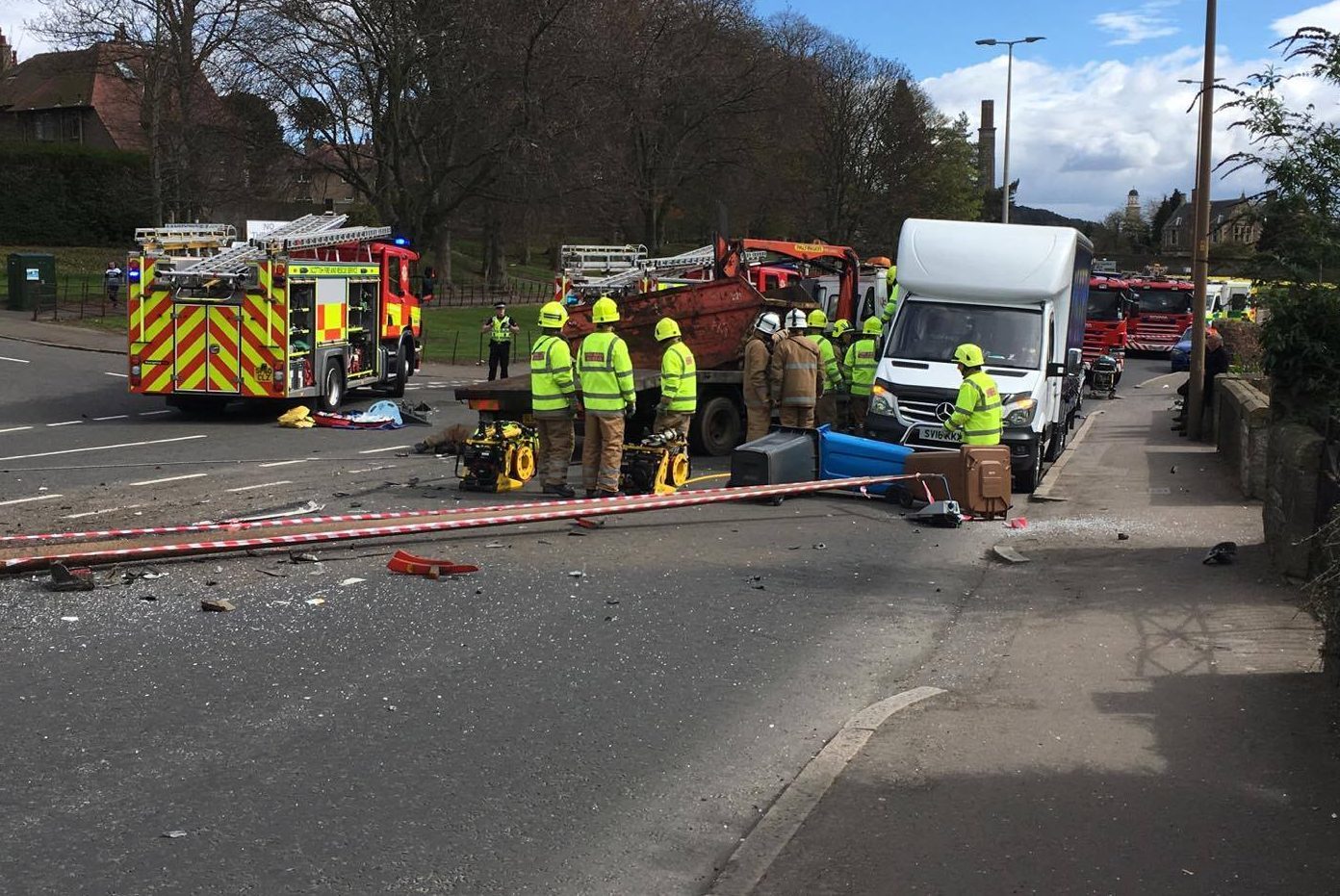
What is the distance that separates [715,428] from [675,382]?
13.9 feet

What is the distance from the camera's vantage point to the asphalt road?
205 inches

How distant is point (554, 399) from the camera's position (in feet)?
43.0

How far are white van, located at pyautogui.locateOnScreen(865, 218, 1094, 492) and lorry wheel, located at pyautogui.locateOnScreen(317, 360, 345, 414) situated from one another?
9.66m

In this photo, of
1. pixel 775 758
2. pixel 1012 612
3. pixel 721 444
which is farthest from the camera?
pixel 721 444

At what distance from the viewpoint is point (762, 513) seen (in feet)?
42.8

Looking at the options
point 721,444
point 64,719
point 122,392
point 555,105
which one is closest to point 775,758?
point 64,719

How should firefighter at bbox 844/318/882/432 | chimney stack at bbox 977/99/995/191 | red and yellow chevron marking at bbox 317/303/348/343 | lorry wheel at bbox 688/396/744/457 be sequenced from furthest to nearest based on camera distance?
1. chimney stack at bbox 977/99/995/191
2. red and yellow chevron marking at bbox 317/303/348/343
3. lorry wheel at bbox 688/396/744/457
4. firefighter at bbox 844/318/882/432

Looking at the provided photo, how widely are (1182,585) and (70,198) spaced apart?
51553 millimetres

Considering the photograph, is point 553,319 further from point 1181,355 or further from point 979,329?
point 1181,355

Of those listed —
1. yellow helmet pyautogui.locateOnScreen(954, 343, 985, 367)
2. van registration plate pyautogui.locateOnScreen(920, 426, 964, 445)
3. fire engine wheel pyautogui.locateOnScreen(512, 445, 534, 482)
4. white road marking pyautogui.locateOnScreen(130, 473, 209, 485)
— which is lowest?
white road marking pyautogui.locateOnScreen(130, 473, 209, 485)

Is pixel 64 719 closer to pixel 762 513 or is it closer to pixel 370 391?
pixel 762 513

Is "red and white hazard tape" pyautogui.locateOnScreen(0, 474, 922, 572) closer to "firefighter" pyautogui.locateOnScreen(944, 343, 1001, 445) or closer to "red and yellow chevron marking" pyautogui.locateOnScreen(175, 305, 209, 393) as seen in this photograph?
Answer: "firefighter" pyautogui.locateOnScreen(944, 343, 1001, 445)

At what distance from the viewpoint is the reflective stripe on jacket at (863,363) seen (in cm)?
1759

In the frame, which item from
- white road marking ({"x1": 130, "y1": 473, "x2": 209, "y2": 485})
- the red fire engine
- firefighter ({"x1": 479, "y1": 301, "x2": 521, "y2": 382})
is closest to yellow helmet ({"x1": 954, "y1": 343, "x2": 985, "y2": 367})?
white road marking ({"x1": 130, "y1": 473, "x2": 209, "y2": 485})
